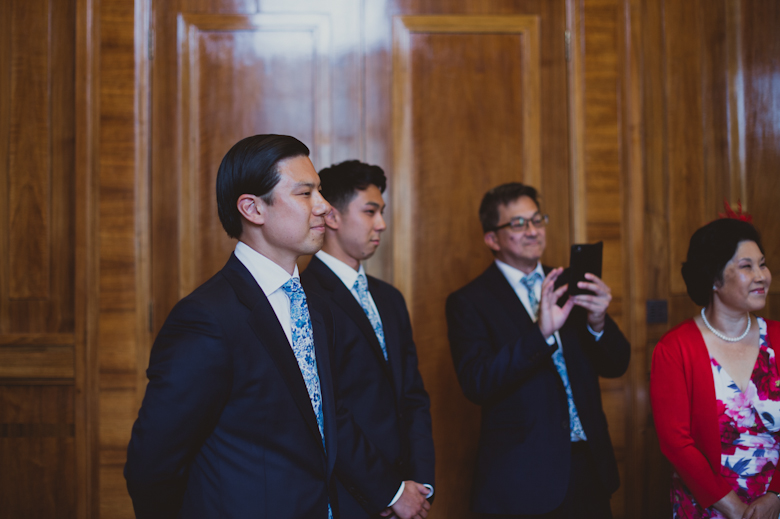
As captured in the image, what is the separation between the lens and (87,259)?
8.92 feet

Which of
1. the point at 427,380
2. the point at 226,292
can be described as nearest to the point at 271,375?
the point at 226,292

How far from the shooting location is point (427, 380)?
2883 millimetres

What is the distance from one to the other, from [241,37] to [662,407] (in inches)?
100.0

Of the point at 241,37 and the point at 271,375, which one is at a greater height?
the point at 241,37

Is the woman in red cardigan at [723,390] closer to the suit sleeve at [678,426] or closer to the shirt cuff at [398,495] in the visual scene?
the suit sleeve at [678,426]

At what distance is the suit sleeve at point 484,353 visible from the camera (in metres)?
2.02

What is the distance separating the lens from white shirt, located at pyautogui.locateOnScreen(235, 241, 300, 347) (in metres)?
1.47

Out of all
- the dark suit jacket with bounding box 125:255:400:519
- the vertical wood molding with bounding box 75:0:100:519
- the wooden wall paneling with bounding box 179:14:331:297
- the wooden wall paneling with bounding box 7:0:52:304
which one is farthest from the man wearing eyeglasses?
the wooden wall paneling with bounding box 7:0:52:304

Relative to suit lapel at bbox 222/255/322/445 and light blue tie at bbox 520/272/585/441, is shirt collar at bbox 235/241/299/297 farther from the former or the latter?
light blue tie at bbox 520/272/585/441

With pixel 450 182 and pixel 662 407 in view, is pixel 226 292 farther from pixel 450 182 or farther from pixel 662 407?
pixel 450 182

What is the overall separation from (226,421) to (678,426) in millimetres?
1508

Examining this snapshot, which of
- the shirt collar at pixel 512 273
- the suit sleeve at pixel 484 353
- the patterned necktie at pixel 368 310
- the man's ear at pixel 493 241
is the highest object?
the man's ear at pixel 493 241

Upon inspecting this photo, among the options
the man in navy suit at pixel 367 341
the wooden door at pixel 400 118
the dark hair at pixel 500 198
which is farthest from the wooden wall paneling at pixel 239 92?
the dark hair at pixel 500 198

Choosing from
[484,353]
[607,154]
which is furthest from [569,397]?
[607,154]
